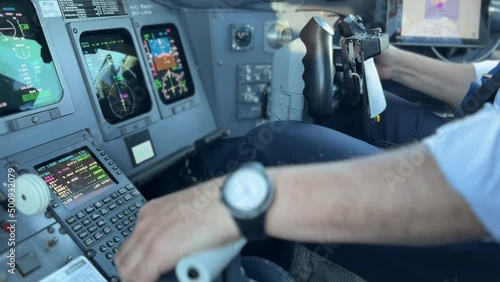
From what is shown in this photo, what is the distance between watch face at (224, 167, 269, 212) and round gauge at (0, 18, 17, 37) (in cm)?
83

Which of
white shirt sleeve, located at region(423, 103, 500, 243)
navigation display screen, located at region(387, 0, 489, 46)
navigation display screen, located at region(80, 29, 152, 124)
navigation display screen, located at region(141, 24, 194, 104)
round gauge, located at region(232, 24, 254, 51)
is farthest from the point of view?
navigation display screen, located at region(387, 0, 489, 46)

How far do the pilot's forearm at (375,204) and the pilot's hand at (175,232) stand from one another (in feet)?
0.25

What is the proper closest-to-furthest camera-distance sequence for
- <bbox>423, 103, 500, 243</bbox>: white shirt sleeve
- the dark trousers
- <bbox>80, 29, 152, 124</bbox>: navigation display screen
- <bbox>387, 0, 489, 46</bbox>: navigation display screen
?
<bbox>423, 103, 500, 243</bbox>: white shirt sleeve → the dark trousers → <bbox>80, 29, 152, 124</bbox>: navigation display screen → <bbox>387, 0, 489, 46</bbox>: navigation display screen

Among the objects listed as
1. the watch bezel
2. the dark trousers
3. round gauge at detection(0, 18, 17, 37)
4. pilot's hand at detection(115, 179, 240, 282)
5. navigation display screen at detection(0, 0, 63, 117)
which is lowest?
the dark trousers

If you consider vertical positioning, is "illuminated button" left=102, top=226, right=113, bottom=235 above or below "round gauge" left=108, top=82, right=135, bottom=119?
below

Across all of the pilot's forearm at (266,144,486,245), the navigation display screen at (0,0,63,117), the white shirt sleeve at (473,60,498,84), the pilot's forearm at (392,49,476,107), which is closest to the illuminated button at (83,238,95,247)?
the navigation display screen at (0,0,63,117)

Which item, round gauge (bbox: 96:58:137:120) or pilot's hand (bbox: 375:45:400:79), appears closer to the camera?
round gauge (bbox: 96:58:137:120)

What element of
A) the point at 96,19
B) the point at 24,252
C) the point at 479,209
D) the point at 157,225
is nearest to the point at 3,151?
the point at 24,252

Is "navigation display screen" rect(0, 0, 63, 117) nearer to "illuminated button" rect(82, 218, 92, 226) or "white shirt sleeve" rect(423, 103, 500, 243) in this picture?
"illuminated button" rect(82, 218, 92, 226)

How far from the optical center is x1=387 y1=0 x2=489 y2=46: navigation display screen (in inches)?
78.0

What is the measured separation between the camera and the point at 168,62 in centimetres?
170

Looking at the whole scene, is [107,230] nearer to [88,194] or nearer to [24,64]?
[88,194]

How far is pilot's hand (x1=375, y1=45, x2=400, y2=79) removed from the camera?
164 centimetres

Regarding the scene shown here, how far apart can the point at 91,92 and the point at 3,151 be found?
33 centimetres
